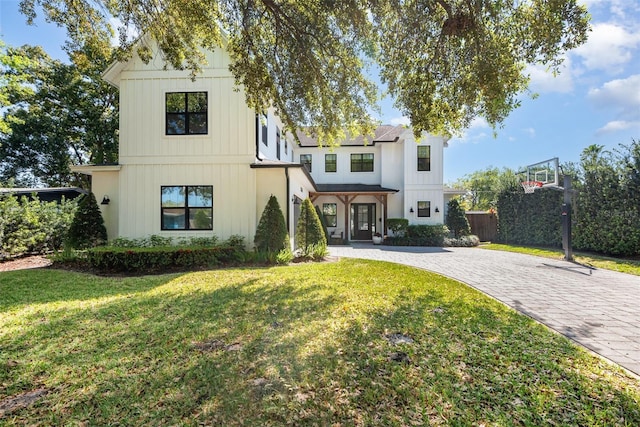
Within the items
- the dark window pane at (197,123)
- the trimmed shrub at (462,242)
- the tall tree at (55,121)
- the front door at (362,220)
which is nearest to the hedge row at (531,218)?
the trimmed shrub at (462,242)

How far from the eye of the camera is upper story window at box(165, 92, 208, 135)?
33.1 feet

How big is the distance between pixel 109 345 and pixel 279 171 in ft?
24.1

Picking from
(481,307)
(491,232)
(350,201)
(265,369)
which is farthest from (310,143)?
(265,369)

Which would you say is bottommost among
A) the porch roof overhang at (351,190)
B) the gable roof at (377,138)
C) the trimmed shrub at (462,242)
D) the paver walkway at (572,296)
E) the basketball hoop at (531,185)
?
the paver walkway at (572,296)

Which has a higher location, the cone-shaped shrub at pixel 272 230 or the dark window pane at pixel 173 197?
the dark window pane at pixel 173 197

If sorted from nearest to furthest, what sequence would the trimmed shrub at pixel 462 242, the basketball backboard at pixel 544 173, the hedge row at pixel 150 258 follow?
1. the hedge row at pixel 150 258
2. the basketball backboard at pixel 544 173
3. the trimmed shrub at pixel 462 242

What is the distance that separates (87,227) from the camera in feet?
30.7

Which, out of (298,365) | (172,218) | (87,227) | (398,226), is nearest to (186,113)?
(172,218)

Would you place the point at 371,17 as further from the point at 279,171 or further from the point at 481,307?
the point at 481,307

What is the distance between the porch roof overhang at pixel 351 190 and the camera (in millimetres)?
16953

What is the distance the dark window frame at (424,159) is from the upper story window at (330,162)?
5.22 m

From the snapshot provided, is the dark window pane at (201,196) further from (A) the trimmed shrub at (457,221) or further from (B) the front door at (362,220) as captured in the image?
(A) the trimmed shrub at (457,221)

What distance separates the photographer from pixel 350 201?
17.3 meters

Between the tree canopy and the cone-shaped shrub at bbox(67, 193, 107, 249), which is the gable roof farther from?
the cone-shaped shrub at bbox(67, 193, 107, 249)
